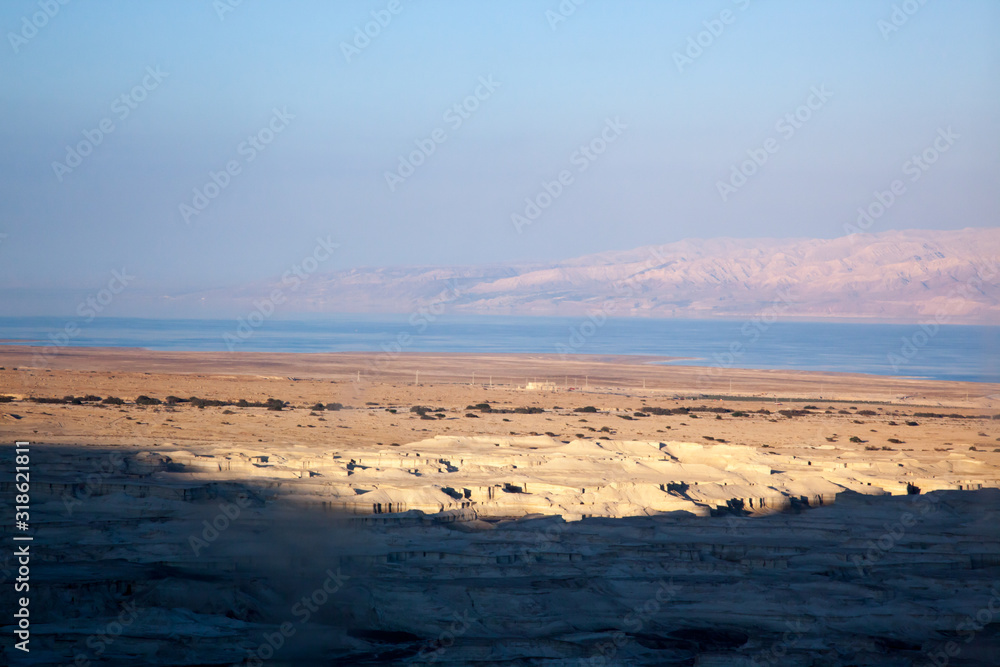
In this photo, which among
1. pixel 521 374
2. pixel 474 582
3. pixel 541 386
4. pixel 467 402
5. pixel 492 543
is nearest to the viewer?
pixel 474 582

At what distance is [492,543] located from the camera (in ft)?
48.5

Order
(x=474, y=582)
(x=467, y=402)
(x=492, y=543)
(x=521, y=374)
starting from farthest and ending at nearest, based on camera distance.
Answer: (x=521, y=374) → (x=467, y=402) → (x=492, y=543) → (x=474, y=582)

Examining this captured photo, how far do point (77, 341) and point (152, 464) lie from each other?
90872mm

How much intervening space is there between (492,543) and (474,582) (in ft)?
6.69

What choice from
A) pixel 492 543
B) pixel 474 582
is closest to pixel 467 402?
pixel 492 543

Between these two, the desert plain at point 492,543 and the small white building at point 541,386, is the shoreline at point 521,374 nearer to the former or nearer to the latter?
the small white building at point 541,386

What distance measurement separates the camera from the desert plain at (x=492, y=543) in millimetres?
10586

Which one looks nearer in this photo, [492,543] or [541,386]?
[492,543]

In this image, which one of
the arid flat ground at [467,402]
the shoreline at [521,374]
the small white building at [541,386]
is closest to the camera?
the arid flat ground at [467,402]

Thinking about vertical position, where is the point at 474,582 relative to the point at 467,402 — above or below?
below

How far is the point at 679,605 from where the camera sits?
12.4 metres

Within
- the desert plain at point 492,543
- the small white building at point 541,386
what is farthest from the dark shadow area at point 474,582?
the small white building at point 541,386

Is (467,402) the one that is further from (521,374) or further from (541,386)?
(521,374)

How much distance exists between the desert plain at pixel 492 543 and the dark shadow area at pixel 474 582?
47 mm
